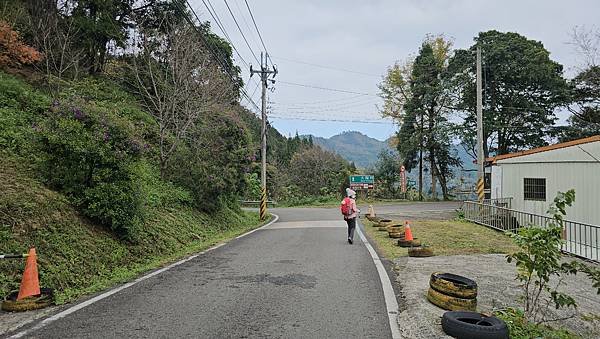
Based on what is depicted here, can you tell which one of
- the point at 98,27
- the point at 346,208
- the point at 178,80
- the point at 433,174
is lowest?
the point at 346,208

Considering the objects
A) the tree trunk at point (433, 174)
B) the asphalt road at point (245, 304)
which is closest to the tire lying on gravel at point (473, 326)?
the asphalt road at point (245, 304)

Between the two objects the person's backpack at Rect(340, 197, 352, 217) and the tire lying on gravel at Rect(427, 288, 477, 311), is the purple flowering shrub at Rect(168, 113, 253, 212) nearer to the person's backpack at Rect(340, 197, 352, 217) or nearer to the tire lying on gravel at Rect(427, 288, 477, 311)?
the person's backpack at Rect(340, 197, 352, 217)

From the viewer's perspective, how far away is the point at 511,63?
112 ft

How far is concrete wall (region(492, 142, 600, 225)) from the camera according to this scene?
675 inches

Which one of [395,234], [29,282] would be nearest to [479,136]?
[395,234]

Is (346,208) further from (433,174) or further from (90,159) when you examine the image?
(433,174)

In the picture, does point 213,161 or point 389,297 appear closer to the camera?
point 389,297

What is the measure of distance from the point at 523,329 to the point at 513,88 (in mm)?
34859

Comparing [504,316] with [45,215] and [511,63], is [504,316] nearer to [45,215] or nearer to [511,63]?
[45,215]

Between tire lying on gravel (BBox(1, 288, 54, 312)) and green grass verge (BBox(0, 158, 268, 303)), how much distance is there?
0.67ft

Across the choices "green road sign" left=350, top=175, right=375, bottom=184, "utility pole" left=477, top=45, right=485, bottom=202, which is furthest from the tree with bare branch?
"green road sign" left=350, top=175, right=375, bottom=184

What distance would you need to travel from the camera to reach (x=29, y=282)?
18.7ft

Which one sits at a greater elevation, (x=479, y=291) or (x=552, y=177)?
(x=552, y=177)

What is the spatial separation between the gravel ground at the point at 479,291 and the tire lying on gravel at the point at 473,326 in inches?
5.9
